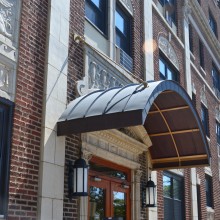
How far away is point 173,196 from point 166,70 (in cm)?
443

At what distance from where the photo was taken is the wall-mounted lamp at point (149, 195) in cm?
1128

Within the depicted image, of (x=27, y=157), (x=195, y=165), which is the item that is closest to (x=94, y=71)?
(x=27, y=157)

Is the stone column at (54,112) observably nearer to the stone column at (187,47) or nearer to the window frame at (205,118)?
the stone column at (187,47)

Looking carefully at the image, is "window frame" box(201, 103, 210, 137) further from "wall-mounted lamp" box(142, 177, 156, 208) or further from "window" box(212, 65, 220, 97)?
"wall-mounted lamp" box(142, 177, 156, 208)

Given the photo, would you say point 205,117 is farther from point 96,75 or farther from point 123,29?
point 96,75

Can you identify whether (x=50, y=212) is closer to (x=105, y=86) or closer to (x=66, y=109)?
(x=66, y=109)

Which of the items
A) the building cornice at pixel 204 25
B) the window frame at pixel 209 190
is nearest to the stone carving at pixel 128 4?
the building cornice at pixel 204 25

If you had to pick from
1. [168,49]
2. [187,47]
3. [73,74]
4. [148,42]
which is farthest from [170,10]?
[73,74]

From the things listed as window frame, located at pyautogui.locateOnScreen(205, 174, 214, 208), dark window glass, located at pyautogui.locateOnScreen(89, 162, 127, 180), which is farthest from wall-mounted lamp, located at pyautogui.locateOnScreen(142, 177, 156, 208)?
window frame, located at pyautogui.locateOnScreen(205, 174, 214, 208)

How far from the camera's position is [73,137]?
859 cm

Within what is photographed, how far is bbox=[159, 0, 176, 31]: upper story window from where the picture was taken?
1650 cm

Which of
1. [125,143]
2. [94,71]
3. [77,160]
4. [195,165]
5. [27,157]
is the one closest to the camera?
[27,157]

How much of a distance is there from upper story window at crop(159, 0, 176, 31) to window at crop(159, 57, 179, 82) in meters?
1.86

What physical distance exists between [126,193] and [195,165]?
206cm
